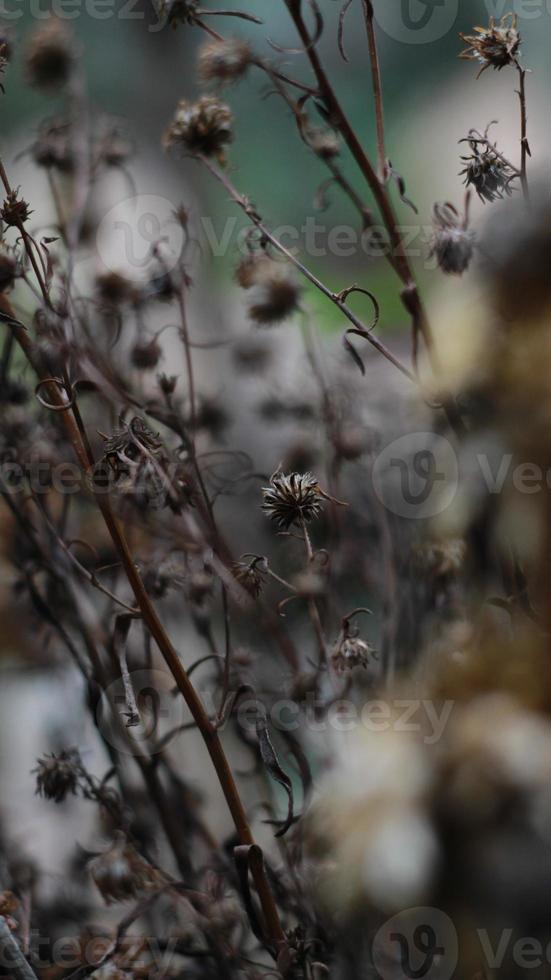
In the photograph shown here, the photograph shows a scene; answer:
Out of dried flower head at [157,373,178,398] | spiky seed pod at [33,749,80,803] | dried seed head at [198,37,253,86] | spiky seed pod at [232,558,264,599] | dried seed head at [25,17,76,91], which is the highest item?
dried seed head at [25,17,76,91]

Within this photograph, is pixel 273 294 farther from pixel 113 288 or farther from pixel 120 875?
pixel 120 875

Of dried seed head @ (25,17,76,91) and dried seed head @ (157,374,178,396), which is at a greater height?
dried seed head @ (25,17,76,91)

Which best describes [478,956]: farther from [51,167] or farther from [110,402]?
[51,167]

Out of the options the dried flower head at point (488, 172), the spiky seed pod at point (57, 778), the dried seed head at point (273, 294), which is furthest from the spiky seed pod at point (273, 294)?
the spiky seed pod at point (57, 778)

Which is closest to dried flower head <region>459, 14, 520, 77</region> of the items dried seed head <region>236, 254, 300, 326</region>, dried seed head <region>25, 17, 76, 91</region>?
dried seed head <region>236, 254, 300, 326</region>

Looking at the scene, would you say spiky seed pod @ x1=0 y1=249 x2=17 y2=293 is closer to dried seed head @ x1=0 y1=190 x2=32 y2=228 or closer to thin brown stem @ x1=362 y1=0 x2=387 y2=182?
dried seed head @ x1=0 y1=190 x2=32 y2=228

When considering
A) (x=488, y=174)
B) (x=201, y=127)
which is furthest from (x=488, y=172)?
(x=201, y=127)

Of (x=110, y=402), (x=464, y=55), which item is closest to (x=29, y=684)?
(x=110, y=402)
